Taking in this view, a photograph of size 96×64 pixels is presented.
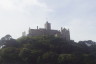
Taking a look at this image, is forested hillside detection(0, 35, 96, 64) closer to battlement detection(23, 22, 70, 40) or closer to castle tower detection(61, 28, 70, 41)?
battlement detection(23, 22, 70, 40)

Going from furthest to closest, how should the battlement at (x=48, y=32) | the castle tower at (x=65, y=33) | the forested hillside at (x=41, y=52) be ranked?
the castle tower at (x=65, y=33) → the battlement at (x=48, y=32) → the forested hillside at (x=41, y=52)

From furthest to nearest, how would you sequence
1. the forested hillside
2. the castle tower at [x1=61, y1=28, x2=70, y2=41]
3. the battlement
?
the castle tower at [x1=61, y1=28, x2=70, y2=41], the battlement, the forested hillside

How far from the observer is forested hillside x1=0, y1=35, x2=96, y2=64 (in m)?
70.2

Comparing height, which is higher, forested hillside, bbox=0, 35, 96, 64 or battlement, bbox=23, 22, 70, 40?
battlement, bbox=23, 22, 70, 40

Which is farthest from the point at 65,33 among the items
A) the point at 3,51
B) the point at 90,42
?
the point at 3,51

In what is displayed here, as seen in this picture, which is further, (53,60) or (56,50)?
(56,50)

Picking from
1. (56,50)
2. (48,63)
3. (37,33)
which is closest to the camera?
(48,63)

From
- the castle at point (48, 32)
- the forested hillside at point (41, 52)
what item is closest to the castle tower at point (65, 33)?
the castle at point (48, 32)

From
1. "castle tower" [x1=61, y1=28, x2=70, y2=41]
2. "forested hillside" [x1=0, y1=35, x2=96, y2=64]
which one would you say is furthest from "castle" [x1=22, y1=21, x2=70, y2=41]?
"forested hillside" [x1=0, y1=35, x2=96, y2=64]

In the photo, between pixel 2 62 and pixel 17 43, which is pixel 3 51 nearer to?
pixel 2 62

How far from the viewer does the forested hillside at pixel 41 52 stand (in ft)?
230

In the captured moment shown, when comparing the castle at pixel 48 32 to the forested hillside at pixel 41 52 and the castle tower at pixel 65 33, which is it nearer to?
the castle tower at pixel 65 33

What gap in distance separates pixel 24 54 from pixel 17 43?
41.4 feet

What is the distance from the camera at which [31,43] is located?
81.8m
